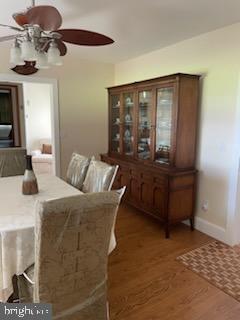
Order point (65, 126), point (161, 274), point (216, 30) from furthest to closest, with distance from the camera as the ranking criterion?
point (65, 126) → point (216, 30) → point (161, 274)

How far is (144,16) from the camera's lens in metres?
2.47

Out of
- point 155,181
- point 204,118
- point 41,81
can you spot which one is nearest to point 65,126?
point 41,81

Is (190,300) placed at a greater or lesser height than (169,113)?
lesser

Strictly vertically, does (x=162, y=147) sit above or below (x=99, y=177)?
above

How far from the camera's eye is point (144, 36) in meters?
3.08

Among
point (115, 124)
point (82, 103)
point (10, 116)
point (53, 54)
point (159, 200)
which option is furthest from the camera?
point (10, 116)

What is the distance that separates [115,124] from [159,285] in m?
2.71

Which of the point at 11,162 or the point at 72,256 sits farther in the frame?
the point at 11,162

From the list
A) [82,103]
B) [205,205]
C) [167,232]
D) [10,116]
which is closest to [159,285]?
[167,232]

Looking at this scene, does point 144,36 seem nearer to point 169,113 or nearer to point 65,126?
point 169,113

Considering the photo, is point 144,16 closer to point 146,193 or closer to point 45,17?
point 45,17

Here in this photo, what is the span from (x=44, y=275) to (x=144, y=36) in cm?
285

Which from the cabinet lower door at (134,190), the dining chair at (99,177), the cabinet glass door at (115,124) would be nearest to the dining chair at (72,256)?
the dining chair at (99,177)

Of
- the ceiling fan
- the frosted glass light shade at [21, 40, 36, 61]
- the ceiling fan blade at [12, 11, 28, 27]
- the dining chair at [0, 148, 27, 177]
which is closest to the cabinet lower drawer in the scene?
the dining chair at [0, 148, 27, 177]
